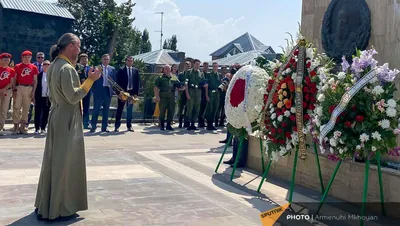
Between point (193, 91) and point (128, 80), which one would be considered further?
point (193, 91)

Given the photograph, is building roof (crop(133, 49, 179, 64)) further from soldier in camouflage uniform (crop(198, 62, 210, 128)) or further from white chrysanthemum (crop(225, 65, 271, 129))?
white chrysanthemum (crop(225, 65, 271, 129))

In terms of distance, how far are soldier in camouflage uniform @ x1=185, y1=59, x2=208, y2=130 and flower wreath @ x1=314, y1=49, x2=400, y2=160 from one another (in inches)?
323

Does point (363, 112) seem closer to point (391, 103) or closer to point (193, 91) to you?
point (391, 103)

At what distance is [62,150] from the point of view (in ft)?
15.0

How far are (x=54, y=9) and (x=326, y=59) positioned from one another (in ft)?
87.6

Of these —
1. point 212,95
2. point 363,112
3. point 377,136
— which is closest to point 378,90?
point 363,112

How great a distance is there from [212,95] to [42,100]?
4.82 meters

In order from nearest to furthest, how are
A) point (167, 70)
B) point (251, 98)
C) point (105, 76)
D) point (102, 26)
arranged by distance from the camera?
point (251, 98) < point (105, 76) < point (167, 70) < point (102, 26)

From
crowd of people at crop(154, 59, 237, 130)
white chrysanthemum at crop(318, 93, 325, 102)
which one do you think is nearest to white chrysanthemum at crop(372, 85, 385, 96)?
white chrysanthemum at crop(318, 93, 325, 102)

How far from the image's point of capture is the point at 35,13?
2792 centimetres

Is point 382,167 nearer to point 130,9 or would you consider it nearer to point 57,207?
point 57,207

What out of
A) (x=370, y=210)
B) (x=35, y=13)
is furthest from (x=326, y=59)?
(x=35, y=13)

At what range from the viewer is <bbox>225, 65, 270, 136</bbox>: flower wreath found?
634 centimetres

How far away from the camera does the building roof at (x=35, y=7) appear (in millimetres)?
27406
